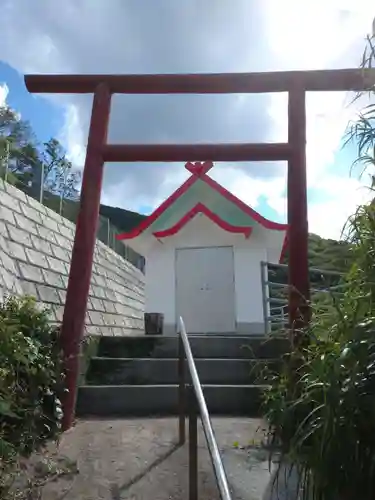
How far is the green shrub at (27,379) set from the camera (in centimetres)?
293

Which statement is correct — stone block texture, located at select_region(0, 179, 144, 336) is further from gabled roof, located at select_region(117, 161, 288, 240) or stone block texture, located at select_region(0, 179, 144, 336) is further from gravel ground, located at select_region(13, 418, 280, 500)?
gravel ground, located at select_region(13, 418, 280, 500)

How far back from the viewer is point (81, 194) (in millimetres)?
4844

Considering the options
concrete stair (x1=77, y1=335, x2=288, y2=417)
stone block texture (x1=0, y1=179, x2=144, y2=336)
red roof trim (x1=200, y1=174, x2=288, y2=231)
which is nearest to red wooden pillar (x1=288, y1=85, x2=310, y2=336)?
concrete stair (x1=77, y1=335, x2=288, y2=417)

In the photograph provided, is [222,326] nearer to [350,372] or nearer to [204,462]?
[204,462]

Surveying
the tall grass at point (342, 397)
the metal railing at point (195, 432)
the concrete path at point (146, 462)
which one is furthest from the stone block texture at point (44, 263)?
the tall grass at point (342, 397)

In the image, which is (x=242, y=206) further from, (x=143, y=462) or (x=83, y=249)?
(x=143, y=462)

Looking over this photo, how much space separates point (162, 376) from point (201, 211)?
462 cm

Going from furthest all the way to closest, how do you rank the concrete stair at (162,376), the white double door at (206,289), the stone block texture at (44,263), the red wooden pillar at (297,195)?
the white double door at (206,289)
the stone block texture at (44,263)
the red wooden pillar at (297,195)
the concrete stair at (162,376)

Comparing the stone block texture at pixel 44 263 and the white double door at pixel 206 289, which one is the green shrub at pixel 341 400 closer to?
the stone block texture at pixel 44 263

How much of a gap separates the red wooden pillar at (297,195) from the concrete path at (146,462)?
1408 millimetres

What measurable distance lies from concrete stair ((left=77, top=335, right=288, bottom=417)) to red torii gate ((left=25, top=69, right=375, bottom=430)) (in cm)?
89

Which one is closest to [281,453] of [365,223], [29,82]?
[365,223]

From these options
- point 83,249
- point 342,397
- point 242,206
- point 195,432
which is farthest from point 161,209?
point 342,397

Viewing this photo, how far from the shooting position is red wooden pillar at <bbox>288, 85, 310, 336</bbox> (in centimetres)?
466
